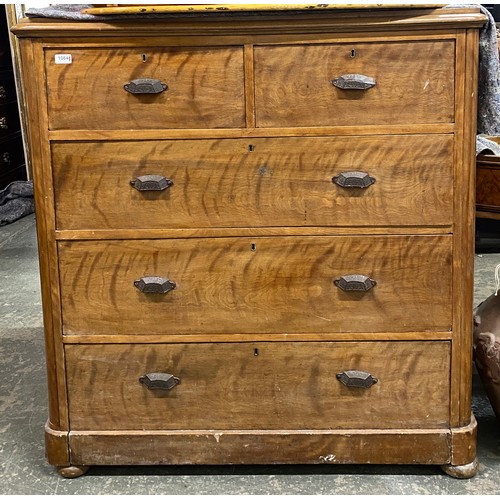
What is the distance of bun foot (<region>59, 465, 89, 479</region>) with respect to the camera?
2272 mm

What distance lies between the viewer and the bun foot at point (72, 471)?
2272 millimetres

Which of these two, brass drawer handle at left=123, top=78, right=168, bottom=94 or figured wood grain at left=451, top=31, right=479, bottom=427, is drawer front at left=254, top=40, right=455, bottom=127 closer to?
figured wood grain at left=451, top=31, right=479, bottom=427

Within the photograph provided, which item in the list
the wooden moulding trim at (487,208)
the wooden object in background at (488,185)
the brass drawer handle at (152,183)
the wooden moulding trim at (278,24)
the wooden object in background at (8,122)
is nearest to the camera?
the wooden moulding trim at (278,24)

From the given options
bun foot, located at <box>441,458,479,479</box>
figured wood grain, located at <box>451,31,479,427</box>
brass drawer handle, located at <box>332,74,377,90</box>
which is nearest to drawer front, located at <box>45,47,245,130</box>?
brass drawer handle, located at <box>332,74,377,90</box>

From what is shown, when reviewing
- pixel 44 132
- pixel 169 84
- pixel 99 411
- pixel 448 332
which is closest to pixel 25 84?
pixel 44 132

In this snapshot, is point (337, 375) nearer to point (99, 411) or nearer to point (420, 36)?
point (99, 411)

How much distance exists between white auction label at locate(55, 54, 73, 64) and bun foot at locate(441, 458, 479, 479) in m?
1.47

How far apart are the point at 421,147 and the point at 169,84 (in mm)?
650

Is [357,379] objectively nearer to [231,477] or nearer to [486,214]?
[231,477]

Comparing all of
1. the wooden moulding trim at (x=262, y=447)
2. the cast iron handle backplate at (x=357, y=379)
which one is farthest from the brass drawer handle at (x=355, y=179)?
the wooden moulding trim at (x=262, y=447)

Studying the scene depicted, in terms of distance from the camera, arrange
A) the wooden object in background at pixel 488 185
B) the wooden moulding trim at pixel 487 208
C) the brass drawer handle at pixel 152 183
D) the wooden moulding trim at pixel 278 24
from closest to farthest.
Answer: the wooden moulding trim at pixel 278 24 → the brass drawer handle at pixel 152 183 → the wooden object in background at pixel 488 185 → the wooden moulding trim at pixel 487 208

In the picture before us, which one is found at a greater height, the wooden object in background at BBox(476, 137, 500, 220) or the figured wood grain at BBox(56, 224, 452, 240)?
the figured wood grain at BBox(56, 224, 452, 240)

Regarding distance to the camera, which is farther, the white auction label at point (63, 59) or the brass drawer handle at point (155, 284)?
the brass drawer handle at point (155, 284)

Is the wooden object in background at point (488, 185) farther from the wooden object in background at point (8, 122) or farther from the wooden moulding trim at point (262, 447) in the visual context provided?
the wooden object in background at point (8, 122)
